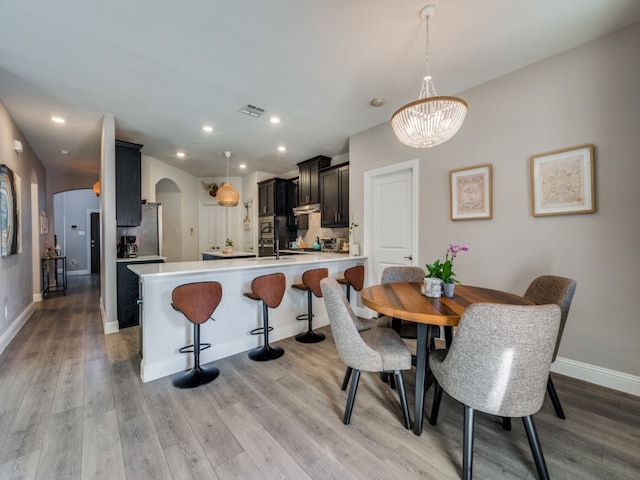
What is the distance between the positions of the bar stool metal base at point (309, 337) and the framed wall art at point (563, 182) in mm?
2538

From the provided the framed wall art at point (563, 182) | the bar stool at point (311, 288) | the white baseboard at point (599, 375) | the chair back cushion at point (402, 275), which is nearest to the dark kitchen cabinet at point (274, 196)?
the bar stool at point (311, 288)

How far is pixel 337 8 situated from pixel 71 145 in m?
5.16

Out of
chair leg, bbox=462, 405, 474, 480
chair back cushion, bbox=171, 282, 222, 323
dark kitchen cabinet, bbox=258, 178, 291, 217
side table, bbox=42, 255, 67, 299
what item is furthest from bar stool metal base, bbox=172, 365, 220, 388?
side table, bbox=42, 255, 67, 299

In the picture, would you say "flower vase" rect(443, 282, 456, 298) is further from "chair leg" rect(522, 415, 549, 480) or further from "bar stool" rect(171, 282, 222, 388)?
"bar stool" rect(171, 282, 222, 388)

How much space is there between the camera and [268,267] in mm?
3041

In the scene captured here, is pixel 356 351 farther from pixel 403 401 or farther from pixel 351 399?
pixel 403 401

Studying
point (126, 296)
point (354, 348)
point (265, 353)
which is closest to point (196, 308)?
point (265, 353)

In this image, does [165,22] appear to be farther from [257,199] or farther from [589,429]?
[257,199]

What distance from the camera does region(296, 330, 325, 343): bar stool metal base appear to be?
3.17 metres

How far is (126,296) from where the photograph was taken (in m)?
3.69

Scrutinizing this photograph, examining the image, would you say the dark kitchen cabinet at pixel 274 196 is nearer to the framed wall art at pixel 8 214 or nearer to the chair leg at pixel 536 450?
the framed wall art at pixel 8 214

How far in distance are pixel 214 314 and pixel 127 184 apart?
2.59 m

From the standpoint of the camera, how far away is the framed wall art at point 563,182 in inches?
89.4

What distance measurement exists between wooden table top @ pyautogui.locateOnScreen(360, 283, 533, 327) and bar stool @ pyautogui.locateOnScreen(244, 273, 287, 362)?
1046 millimetres
